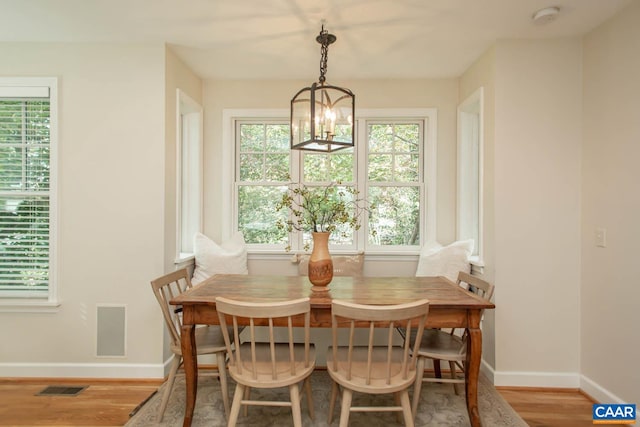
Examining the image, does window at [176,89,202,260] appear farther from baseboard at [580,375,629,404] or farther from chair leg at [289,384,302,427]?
baseboard at [580,375,629,404]

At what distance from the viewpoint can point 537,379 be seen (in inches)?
103

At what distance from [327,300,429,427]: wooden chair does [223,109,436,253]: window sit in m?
1.67

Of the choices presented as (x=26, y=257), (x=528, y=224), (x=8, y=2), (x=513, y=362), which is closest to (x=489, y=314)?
(x=513, y=362)

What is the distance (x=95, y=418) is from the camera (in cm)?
221

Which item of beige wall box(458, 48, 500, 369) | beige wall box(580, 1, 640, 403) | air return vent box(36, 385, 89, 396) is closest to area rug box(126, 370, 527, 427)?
beige wall box(458, 48, 500, 369)

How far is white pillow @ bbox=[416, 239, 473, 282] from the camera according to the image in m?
2.97

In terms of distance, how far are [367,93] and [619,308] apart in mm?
2614

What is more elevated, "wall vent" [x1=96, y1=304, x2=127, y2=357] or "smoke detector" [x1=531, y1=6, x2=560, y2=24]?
"smoke detector" [x1=531, y1=6, x2=560, y2=24]

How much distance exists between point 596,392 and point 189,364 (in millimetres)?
2716

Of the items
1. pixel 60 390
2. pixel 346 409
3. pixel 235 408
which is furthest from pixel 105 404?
pixel 346 409

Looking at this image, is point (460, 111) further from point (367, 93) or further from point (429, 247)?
point (429, 247)

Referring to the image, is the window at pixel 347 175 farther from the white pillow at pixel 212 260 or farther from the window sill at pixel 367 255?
the white pillow at pixel 212 260

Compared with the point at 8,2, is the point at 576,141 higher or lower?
lower

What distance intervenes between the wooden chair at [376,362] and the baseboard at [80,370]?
5.38 feet
